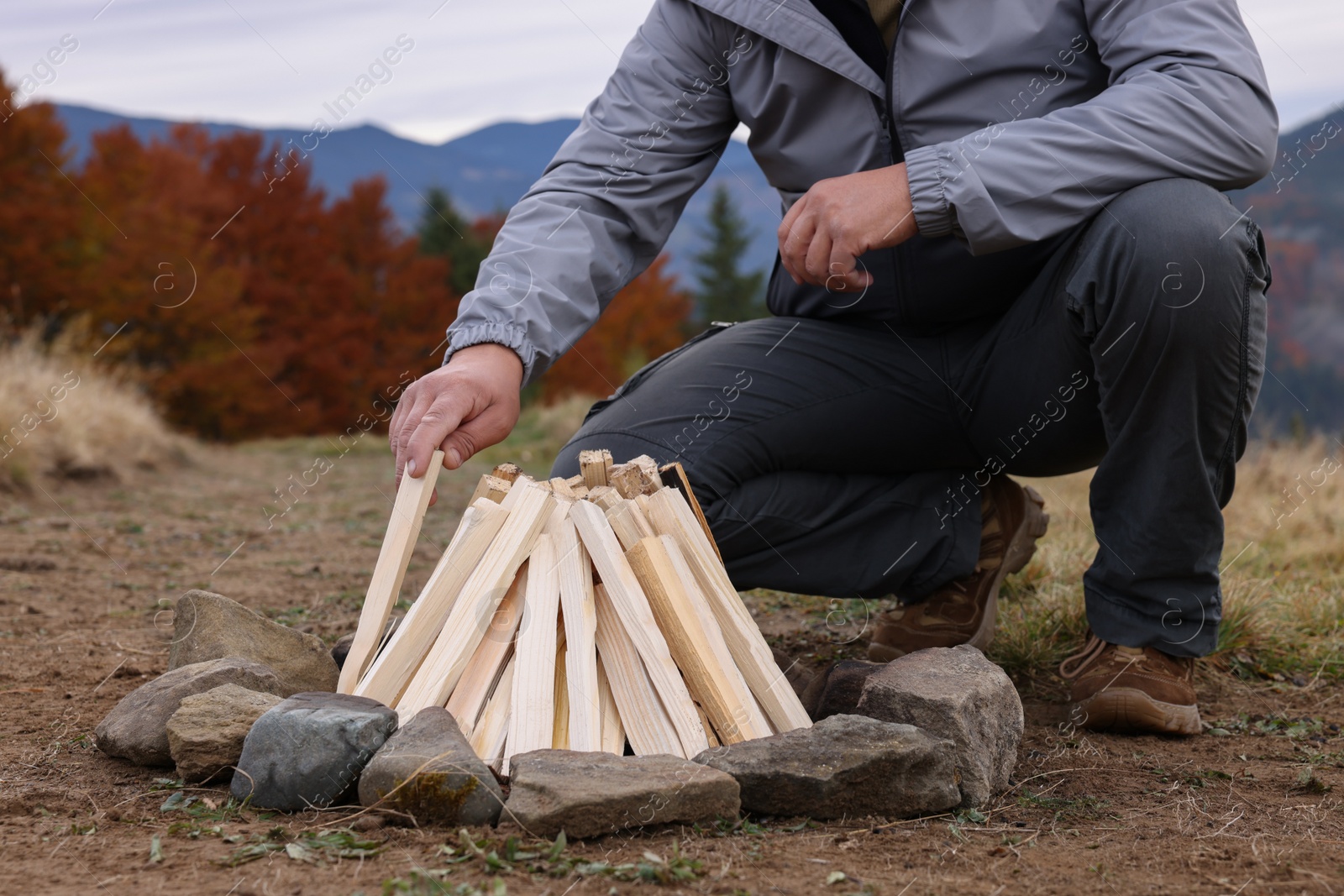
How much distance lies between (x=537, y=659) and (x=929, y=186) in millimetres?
1138

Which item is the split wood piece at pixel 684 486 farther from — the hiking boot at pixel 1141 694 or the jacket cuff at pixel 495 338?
the hiking boot at pixel 1141 694

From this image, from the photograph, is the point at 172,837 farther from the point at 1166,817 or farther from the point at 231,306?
the point at 231,306

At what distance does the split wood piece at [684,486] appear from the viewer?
1990 millimetres

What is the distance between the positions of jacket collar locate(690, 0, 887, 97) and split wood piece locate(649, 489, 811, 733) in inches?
42.2

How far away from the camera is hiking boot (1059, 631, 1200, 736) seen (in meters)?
2.13

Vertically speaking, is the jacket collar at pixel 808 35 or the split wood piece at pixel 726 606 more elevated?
the jacket collar at pixel 808 35

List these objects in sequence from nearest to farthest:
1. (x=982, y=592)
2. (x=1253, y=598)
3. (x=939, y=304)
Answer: (x=939, y=304)
(x=982, y=592)
(x=1253, y=598)

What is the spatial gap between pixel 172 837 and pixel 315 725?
24 centimetres

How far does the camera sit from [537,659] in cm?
179

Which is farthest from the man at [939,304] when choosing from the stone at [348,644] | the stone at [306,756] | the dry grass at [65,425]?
the dry grass at [65,425]

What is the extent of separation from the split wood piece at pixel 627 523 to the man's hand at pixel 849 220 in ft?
1.95

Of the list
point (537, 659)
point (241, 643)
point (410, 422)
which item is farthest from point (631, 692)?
point (241, 643)

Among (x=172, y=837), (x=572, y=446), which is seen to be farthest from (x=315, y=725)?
(x=572, y=446)

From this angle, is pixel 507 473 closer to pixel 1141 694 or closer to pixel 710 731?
pixel 710 731
